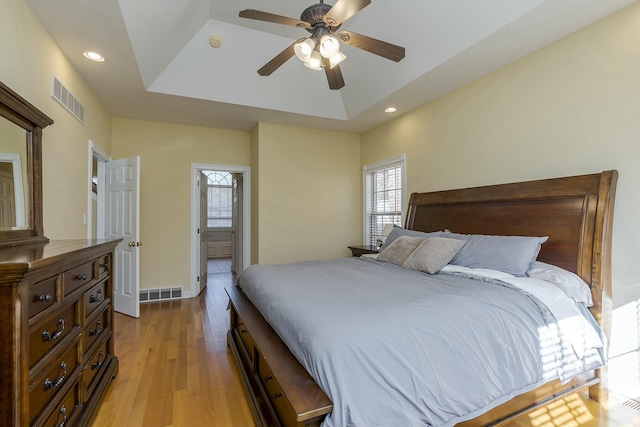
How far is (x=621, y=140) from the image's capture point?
2.17 meters

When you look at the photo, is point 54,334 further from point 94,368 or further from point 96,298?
point 94,368

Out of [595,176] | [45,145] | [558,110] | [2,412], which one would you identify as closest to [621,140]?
[595,176]

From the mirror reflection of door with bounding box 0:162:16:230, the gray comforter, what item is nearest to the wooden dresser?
the mirror reflection of door with bounding box 0:162:16:230

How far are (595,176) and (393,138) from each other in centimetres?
258

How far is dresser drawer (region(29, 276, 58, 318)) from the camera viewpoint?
1133 mm

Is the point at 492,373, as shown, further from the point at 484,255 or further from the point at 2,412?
the point at 2,412

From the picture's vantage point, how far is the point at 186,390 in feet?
7.02

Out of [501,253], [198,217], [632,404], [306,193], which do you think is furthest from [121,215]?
[632,404]

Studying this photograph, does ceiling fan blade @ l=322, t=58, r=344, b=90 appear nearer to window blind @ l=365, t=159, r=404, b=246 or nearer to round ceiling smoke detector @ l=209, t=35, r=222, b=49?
round ceiling smoke detector @ l=209, t=35, r=222, b=49

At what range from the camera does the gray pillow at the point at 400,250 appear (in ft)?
9.15

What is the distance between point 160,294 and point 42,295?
3.61 metres

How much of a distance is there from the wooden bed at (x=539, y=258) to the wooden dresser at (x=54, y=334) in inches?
35.0

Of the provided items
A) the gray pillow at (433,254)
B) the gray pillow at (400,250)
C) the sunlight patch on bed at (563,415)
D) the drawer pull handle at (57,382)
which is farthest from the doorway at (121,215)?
the sunlight patch on bed at (563,415)

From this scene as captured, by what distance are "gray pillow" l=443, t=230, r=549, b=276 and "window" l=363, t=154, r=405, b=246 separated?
5.75 ft
